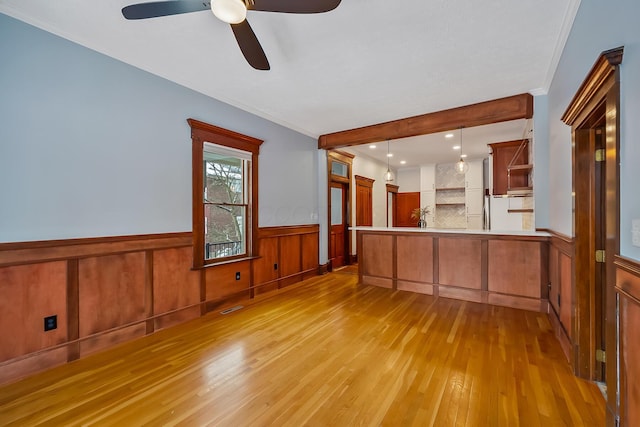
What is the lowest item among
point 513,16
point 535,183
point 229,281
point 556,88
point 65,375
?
point 65,375

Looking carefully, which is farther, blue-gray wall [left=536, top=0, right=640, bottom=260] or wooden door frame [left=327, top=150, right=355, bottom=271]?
wooden door frame [left=327, top=150, right=355, bottom=271]

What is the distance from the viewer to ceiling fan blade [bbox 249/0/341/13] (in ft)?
5.46

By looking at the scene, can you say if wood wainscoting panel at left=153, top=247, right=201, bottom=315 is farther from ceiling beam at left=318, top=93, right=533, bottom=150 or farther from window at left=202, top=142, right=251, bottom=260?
ceiling beam at left=318, top=93, right=533, bottom=150

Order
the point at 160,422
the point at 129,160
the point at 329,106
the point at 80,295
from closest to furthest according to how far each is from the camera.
Answer: the point at 160,422
the point at 80,295
the point at 129,160
the point at 329,106

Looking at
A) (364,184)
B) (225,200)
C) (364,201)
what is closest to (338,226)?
(364,201)

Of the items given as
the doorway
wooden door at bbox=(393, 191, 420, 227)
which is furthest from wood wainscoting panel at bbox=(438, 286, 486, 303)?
wooden door at bbox=(393, 191, 420, 227)

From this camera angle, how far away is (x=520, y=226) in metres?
5.86

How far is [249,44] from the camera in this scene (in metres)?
2.09

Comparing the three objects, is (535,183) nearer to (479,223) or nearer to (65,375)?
(479,223)

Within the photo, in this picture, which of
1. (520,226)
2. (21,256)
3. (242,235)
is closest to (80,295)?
(21,256)

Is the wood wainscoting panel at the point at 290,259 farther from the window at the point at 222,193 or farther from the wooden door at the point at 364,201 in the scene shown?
the wooden door at the point at 364,201

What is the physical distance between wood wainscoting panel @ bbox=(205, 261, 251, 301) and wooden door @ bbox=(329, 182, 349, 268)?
2.40 meters

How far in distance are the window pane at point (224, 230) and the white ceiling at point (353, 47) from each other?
1.55 m

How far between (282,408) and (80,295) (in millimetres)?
2160
